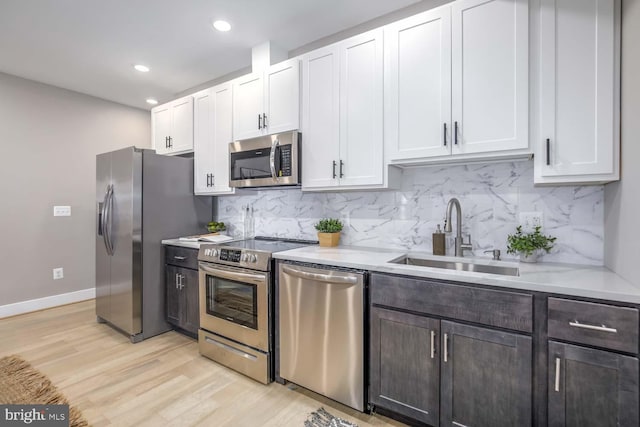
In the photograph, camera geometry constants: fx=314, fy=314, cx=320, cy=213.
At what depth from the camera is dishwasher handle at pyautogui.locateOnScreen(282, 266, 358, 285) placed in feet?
6.31

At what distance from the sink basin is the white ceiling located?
1.96 m

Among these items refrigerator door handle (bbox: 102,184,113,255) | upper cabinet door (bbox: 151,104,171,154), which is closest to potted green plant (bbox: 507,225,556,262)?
refrigerator door handle (bbox: 102,184,113,255)

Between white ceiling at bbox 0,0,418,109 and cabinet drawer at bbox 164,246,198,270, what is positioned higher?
white ceiling at bbox 0,0,418,109

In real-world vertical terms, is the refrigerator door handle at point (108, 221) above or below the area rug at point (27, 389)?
above

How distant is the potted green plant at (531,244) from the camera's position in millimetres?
1904

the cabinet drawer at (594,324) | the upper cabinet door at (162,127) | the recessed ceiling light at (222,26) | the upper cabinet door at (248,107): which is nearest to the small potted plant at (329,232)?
the upper cabinet door at (248,107)

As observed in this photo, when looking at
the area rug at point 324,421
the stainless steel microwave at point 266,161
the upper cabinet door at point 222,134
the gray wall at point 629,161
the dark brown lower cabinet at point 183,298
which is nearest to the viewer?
the gray wall at point 629,161

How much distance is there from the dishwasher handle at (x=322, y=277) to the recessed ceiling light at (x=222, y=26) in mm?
2090

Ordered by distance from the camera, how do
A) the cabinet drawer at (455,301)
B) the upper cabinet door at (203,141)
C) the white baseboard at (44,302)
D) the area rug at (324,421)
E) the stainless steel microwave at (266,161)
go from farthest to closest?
1. the white baseboard at (44,302)
2. the upper cabinet door at (203,141)
3. the stainless steel microwave at (266,161)
4. the area rug at (324,421)
5. the cabinet drawer at (455,301)

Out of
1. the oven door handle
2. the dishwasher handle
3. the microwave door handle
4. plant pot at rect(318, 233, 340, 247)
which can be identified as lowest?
the oven door handle

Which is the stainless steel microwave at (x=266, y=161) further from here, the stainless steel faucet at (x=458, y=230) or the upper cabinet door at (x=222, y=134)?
the stainless steel faucet at (x=458, y=230)

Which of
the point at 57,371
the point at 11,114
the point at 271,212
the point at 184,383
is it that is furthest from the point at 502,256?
the point at 11,114

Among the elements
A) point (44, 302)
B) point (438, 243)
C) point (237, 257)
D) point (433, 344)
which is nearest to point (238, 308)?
point (237, 257)

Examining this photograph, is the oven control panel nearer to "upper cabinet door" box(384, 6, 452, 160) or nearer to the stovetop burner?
the stovetop burner
